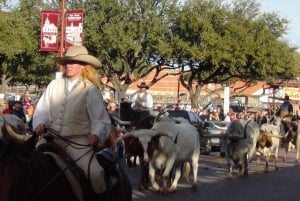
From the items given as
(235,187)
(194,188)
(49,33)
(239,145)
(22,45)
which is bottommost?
(235,187)

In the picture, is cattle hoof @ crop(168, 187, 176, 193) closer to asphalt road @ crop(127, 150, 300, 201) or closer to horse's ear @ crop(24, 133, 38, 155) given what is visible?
asphalt road @ crop(127, 150, 300, 201)

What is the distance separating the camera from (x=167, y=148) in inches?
578

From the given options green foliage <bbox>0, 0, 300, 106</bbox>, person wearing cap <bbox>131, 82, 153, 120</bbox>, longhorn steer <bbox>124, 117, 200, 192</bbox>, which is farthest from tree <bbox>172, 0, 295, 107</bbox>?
longhorn steer <bbox>124, 117, 200, 192</bbox>

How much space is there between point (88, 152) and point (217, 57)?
155 feet

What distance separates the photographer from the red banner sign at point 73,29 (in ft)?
66.9

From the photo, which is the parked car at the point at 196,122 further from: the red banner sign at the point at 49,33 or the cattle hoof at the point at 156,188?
the cattle hoof at the point at 156,188

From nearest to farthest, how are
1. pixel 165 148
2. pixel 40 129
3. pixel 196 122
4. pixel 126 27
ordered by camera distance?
pixel 40 129, pixel 165 148, pixel 196 122, pixel 126 27

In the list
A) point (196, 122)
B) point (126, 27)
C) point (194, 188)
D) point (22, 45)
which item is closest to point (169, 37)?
point (126, 27)

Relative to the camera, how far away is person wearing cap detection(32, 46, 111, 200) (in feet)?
20.5

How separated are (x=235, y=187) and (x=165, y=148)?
275 centimetres

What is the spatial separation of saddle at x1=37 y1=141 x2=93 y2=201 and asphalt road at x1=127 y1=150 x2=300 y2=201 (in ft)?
24.6

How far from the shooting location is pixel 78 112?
6301 mm

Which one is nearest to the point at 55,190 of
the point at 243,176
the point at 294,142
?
the point at 243,176

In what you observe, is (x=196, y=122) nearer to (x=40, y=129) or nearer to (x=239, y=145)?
(x=239, y=145)
